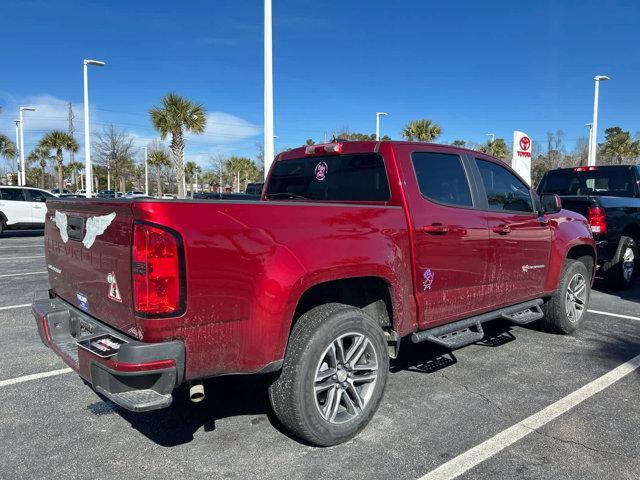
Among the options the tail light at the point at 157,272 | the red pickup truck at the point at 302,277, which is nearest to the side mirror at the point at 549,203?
the red pickup truck at the point at 302,277

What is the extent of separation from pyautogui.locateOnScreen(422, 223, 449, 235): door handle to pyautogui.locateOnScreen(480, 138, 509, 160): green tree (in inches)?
1893

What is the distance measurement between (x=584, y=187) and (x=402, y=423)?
7.32 m

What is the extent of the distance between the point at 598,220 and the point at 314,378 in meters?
6.11

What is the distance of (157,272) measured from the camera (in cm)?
242

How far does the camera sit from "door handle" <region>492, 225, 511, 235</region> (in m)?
4.29

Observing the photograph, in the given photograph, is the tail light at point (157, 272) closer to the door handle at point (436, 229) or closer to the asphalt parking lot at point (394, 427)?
the asphalt parking lot at point (394, 427)

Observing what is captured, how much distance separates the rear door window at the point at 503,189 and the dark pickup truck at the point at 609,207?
3.09m

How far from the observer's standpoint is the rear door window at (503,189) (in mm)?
4496

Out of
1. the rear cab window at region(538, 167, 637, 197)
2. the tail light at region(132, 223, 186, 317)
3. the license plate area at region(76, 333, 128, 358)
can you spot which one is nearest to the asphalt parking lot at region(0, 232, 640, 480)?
the license plate area at region(76, 333, 128, 358)

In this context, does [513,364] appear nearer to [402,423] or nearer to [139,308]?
[402,423]

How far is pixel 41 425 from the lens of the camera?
336cm

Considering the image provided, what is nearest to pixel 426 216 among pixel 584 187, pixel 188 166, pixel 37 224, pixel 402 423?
pixel 402 423

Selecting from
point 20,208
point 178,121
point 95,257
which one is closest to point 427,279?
point 95,257

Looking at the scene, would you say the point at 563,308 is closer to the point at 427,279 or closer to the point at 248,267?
the point at 427,279
